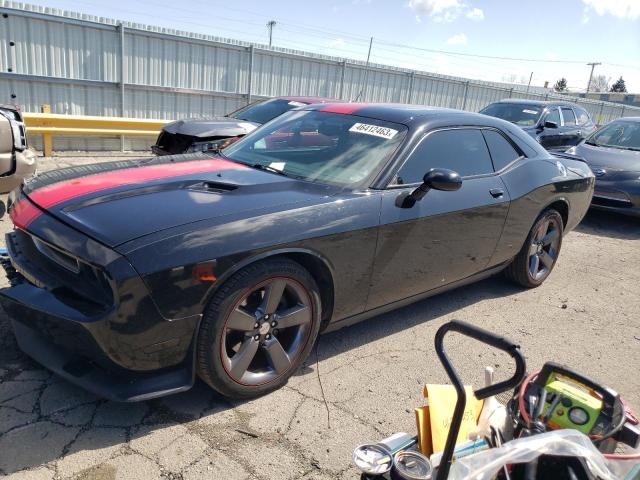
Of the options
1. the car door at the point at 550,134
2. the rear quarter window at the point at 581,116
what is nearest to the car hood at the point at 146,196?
the car door at the point at 550,134

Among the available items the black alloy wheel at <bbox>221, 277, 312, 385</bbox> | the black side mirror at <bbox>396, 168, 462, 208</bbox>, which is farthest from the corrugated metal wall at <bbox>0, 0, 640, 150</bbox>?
the black side mirror at <bbox>396, 168, 462, 208</bbox>

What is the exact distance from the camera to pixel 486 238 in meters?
3.97

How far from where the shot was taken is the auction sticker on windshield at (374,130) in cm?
349

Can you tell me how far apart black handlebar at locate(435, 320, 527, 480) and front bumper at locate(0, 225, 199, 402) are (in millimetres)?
1291

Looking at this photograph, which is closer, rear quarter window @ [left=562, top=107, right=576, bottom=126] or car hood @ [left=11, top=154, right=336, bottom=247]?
car hood @ [left=11, top=154, right=336, bottom=247]

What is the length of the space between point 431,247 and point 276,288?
1273 millimetres

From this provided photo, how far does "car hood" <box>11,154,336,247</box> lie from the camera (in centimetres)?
248

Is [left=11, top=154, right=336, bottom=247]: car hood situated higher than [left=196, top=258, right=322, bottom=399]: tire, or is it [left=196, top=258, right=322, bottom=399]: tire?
[left=11, top=154, right=336, bottom=247]: car hood

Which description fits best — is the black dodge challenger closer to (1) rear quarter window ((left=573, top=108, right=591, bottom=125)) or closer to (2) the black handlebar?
(2) the black handlebar

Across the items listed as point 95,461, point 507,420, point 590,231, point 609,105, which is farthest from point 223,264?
point 609,105

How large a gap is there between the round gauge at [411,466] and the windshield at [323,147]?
180 cm

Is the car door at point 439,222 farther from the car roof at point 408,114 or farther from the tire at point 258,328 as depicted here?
the tire at point 258,328

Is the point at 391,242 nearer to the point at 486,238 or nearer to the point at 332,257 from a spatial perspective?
the point at 332,257

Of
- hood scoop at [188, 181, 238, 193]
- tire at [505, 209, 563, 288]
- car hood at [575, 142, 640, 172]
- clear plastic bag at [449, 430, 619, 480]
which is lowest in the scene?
tire at [505, 209, 563, 288]
